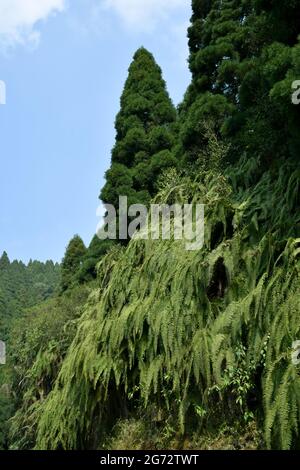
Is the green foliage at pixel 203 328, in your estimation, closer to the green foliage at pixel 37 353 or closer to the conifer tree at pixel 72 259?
the green foliage at pixel 37 353

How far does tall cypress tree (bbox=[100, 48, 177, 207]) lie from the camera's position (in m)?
15.7

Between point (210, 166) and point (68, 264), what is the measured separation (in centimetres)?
1913

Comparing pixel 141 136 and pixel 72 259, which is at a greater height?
pixel 141 136

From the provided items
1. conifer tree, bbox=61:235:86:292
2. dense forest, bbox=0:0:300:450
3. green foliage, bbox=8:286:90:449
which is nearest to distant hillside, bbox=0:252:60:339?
conifer tree, bbox=61:235:86:292

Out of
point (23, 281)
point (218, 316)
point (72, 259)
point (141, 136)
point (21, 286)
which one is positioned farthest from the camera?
point (23, 281)

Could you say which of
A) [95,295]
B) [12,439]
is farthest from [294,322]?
[12,439]

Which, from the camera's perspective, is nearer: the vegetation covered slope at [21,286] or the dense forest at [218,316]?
the dense forest at [218,316]

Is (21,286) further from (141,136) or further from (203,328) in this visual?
(203,328)

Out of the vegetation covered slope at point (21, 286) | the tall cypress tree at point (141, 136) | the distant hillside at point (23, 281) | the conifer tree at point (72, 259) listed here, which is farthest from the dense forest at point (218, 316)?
the distant hillside at point (23, 281)

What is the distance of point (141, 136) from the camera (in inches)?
645

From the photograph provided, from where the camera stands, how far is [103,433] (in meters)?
6.85

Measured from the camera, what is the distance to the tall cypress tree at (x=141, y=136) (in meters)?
15.7

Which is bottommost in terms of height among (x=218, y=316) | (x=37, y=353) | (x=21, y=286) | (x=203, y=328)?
(x=21, y=286)

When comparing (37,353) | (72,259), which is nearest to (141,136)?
(37,353)
